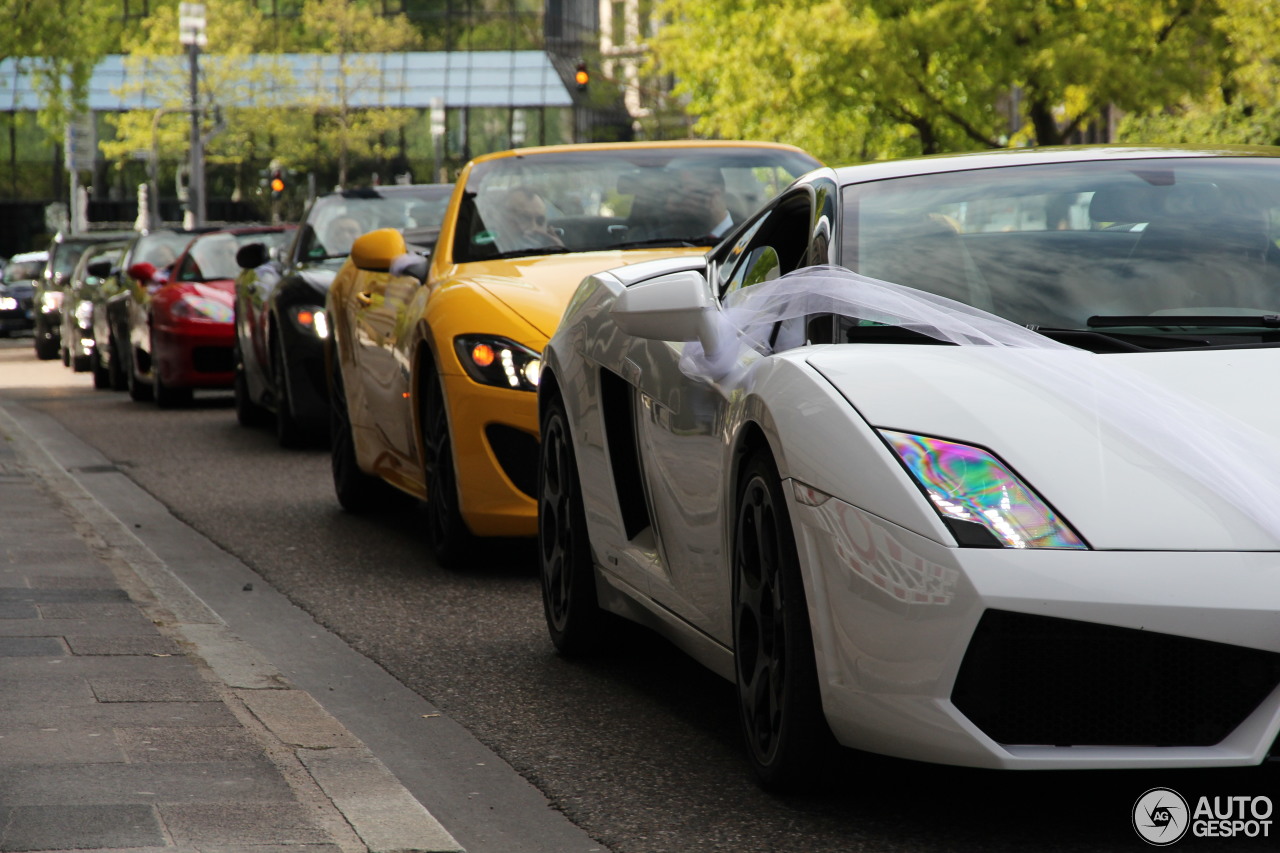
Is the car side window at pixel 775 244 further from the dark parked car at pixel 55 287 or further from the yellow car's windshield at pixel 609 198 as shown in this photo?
the dark parked car at pixel 55 287

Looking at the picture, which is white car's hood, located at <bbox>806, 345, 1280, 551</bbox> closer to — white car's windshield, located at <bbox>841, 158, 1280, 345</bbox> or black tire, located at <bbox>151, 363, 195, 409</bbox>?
white car's windshield, located at <bbox>841, 158, 1280, 345</bbox>

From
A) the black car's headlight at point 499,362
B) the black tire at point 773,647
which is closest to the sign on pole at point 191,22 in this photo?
the black car's headlight at point 499,362

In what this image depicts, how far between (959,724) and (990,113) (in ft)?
103

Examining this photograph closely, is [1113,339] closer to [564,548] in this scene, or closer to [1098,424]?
[1098,424]

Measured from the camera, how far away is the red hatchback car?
17.4 meters

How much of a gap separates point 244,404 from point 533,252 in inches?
298

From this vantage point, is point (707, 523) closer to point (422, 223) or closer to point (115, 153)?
point (422, 223)

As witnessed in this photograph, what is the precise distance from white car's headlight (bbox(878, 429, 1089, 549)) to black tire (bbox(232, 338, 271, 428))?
11.8 metres

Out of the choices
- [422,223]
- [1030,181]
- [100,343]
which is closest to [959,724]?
[1030,181]

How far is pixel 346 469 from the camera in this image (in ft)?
32.8

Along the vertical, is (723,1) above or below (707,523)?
above

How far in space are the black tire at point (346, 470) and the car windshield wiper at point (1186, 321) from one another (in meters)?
5.84

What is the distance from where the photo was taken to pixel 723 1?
36.1 m

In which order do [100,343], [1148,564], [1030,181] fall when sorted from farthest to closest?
1. [100,343]
2. [1030,181]
3. [1148,564]
